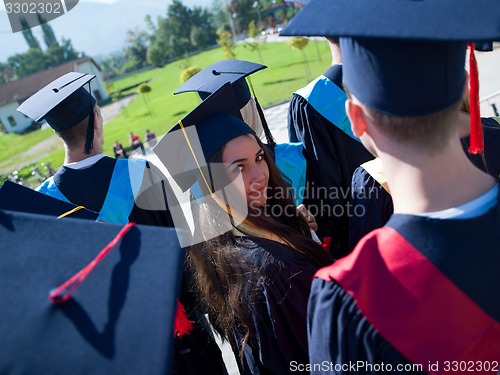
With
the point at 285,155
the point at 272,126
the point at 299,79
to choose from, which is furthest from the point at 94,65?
the point at 285,155

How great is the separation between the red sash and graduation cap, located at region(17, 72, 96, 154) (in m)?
2.17

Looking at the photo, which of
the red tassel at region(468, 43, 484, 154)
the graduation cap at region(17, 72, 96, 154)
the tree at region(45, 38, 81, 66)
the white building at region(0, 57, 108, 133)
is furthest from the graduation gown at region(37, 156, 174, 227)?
the tree at region(45, 38, 81, 66)

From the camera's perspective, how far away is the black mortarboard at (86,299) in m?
0.90

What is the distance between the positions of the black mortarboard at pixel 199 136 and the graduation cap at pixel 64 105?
3.01 feet

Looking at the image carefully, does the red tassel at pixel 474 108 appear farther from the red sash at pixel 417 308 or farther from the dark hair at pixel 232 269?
the dark hair at pixel 232 269

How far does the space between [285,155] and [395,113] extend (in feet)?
5.24

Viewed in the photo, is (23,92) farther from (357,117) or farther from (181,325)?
(357,117)

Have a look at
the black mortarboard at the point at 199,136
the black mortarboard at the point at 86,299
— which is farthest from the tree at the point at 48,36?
the black mortarboard at the point at 86,299

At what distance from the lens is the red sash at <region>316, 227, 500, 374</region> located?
98 cm

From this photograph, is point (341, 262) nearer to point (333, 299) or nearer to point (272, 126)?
point (333, 299)

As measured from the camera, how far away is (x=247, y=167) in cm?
196

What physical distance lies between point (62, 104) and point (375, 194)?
2.03 meters

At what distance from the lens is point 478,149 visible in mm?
1305

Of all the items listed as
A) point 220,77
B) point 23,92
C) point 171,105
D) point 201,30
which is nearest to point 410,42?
point 220,77
